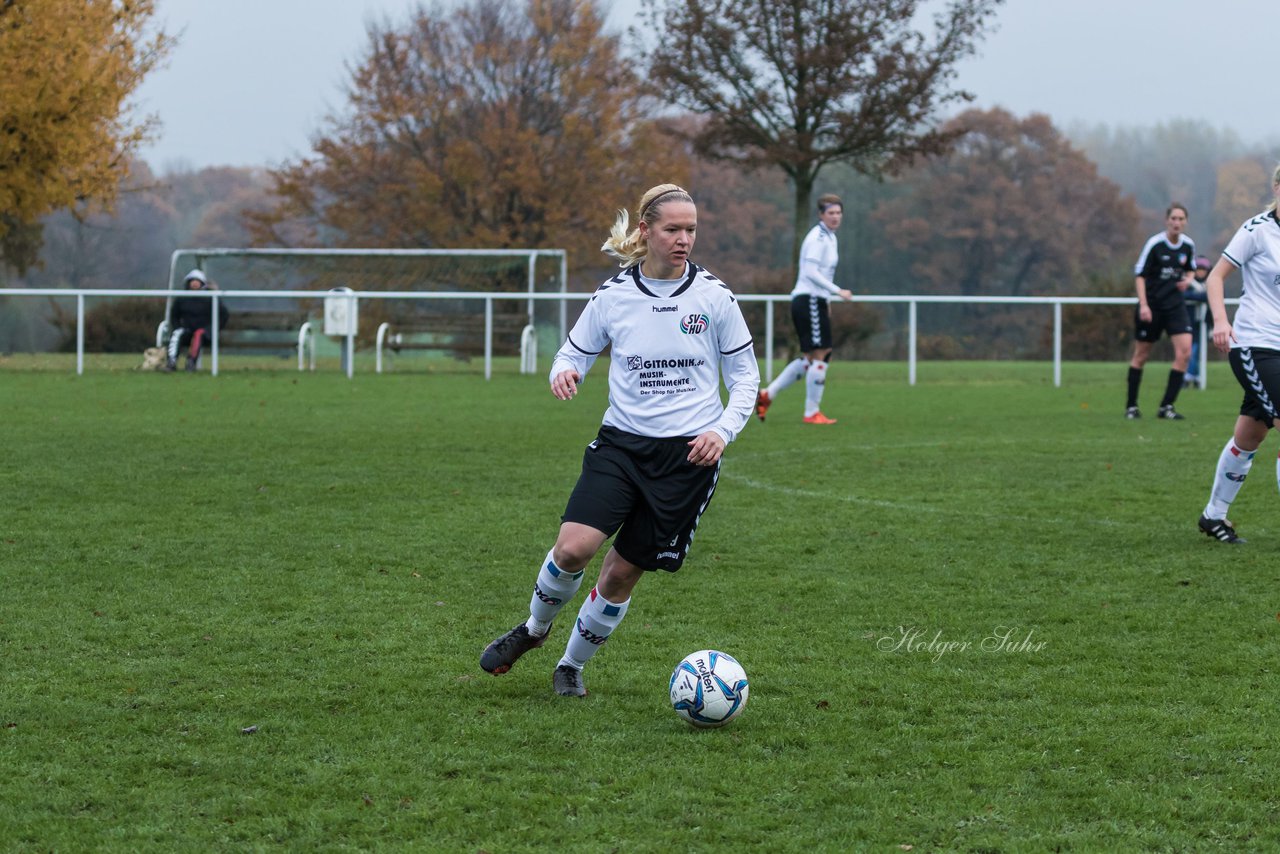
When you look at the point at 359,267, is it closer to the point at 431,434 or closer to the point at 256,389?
the point at 256,389

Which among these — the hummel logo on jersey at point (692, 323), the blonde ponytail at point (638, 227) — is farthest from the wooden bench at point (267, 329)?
Result: the hummel logo on jersey at point (692, 323)

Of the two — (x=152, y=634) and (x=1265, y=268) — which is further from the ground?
(x=1265, y=268)

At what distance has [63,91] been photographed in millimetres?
25500

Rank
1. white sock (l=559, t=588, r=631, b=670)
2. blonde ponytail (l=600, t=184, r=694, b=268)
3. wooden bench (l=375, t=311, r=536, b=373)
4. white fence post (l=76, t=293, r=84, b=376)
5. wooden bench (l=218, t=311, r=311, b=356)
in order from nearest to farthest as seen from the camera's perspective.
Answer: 1. blonde ponytail (l=600, t=184, r=694, b=268)
2. white sock (l=559, t=588, r=631, b=670)
3. white fence post (l=76, t=293, r=84, b=376)
4. wooden bench (l=375, t=311, r=536, b=373)
5. wooden bench (l=218, t=311, r=311, b=356)

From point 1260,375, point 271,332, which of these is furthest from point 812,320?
point 271,332

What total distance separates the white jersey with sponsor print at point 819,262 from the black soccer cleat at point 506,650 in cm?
1033

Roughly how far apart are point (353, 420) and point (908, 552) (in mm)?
8754

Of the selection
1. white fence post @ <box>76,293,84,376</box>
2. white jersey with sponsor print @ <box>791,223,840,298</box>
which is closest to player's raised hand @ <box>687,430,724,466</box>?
white jersey with sponsor print @ <box>791,223,840,298</box>

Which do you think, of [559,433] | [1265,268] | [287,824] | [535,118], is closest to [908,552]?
[1265,268]

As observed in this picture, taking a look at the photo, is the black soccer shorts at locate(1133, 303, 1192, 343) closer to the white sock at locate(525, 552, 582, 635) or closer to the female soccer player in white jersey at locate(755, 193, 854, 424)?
the female soccer player in white jersey at locate(755, 193, 854, 424)

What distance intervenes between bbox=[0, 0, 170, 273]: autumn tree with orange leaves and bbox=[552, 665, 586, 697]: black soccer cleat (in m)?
22.7

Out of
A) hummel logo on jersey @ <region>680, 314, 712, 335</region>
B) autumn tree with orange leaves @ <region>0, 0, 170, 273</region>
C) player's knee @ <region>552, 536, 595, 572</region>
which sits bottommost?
player's knee @ <region>552, 536, 595, 572</region>

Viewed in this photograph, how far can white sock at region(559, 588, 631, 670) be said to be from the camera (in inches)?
205

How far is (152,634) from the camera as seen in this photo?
591 centimetres
